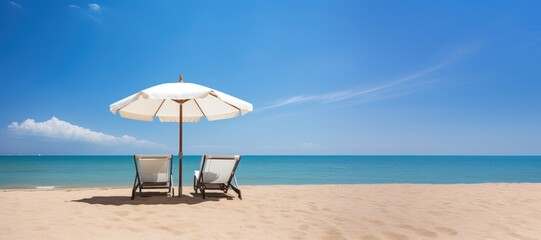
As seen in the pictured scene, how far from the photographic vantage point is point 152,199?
6199 millimetres

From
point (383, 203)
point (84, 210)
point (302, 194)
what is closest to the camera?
point (84, 210)

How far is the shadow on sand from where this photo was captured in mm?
5895

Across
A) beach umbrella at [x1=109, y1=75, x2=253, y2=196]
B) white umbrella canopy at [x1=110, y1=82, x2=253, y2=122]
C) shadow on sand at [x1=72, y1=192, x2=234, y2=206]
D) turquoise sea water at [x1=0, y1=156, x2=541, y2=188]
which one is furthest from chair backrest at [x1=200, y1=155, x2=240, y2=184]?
turquoise sea water at [x1=0, y1=156, x2=541, y2=188]

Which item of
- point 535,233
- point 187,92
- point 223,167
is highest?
point 187,92

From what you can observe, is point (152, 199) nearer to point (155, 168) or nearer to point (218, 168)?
point (155, 168)

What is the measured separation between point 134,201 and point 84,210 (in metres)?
0.98

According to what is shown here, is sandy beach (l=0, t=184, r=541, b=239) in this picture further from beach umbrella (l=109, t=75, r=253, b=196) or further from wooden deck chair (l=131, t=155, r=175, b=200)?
beach umbrella (l=109, t=75, r=253, b=196)

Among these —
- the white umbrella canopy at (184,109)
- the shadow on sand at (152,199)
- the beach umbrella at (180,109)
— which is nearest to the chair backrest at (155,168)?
the beach umbrella at (180,109)

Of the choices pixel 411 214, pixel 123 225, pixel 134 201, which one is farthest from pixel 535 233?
pixel 134 201

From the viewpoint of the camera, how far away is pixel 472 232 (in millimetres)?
4258

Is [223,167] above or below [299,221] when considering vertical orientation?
above

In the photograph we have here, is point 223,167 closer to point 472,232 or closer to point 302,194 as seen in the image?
point 302,194

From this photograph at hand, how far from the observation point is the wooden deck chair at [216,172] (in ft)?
20.7

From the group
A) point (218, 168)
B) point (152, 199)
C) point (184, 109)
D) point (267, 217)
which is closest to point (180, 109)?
point (184, 109)
